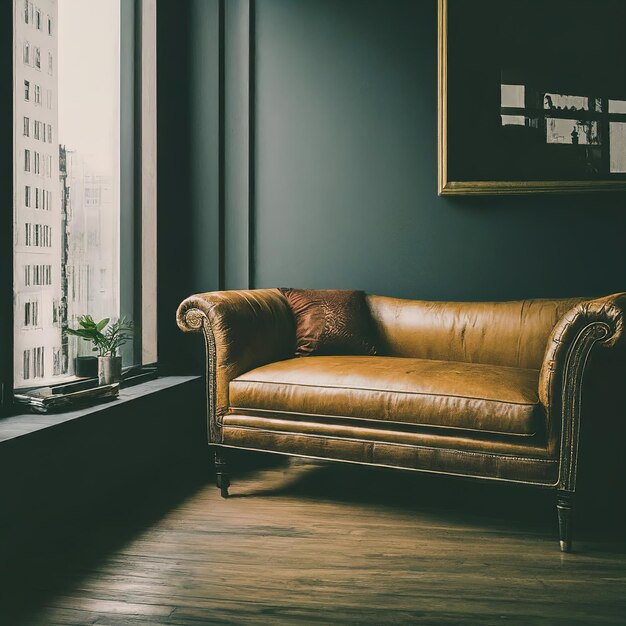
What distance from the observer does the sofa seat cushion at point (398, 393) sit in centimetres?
218

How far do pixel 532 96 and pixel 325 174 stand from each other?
42.3 inches

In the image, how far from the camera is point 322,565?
196 cm

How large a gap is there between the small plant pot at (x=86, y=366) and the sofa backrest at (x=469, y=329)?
Result: 4.23ft

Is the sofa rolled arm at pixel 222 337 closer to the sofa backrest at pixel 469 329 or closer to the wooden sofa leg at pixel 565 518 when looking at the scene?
the sofa backrest at pixel 469 329

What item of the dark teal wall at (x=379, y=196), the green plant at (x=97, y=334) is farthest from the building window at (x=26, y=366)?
the dark teal wall at (x=379, y=196)

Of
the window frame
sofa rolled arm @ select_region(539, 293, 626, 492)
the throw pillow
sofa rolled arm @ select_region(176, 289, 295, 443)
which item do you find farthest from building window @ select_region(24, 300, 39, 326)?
sofa rolled arm @ select_region(539, 293, 626, 492)

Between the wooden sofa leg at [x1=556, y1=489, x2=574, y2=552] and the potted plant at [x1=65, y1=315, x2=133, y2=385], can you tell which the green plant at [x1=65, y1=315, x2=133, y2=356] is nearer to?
the potted plant at [x1=65, y1=315, x2=133, y2=385]

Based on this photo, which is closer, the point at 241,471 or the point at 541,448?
the point at 541,448

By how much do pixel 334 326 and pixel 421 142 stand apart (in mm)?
1086

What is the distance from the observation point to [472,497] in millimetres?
2676

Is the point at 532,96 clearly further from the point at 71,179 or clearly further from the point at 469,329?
the point at 71,179

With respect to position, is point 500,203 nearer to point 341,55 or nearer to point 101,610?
point 341,55

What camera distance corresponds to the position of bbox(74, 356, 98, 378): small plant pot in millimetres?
2600

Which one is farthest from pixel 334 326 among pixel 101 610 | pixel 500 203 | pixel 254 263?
pixel 101 610
